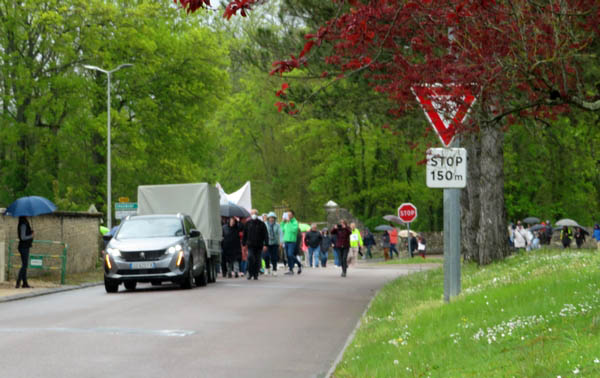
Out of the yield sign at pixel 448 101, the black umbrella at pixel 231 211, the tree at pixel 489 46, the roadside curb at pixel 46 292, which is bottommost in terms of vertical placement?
the roadside curb at pixel 46 292

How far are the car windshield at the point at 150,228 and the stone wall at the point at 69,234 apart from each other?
328 centimetres

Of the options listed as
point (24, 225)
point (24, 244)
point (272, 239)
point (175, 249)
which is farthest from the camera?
point (272, 239)

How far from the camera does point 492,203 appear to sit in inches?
932

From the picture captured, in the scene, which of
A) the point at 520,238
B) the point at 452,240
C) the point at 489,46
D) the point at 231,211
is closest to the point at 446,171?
the point at 452,240

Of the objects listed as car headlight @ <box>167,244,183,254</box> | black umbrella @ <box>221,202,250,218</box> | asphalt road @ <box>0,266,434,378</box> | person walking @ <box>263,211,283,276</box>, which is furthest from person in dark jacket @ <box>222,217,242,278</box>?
asphalt road @ <box>0,266,434,378</box>

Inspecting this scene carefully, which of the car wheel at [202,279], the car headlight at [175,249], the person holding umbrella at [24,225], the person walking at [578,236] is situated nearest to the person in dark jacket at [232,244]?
the car wheel at [202,279]

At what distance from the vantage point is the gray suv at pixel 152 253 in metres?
21.8

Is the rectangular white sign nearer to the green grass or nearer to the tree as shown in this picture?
the green grass

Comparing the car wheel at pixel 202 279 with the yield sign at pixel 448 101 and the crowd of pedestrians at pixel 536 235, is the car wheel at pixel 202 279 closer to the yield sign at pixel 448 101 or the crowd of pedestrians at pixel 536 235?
the yield sign at pixel 448 101

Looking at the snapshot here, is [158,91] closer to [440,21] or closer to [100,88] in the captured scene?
[100,88]

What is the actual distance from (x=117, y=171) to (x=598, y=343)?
44.6 metres

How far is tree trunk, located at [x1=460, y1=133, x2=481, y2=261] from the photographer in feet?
84.5

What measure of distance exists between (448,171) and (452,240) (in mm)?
1131

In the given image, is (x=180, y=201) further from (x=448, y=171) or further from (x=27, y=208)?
(x=448, y=171)
